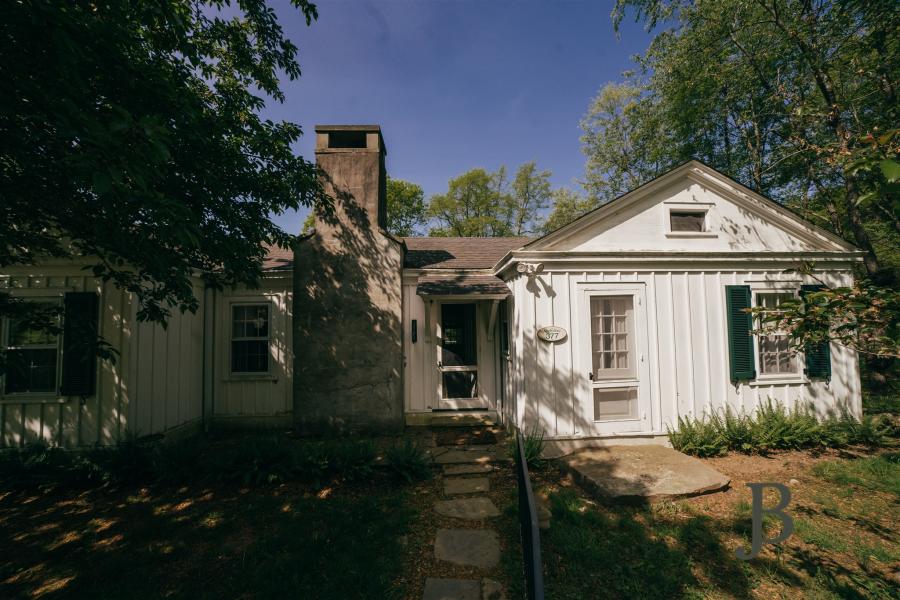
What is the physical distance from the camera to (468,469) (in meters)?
5.51

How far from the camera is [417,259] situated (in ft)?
28.5

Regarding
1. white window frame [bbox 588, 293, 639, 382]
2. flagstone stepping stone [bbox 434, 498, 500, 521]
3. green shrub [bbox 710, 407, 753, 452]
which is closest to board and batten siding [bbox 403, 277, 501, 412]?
white window frame [bbox 588, 293, 639, 382]

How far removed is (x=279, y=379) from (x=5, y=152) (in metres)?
5.68

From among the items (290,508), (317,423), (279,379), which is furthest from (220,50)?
(290,508)

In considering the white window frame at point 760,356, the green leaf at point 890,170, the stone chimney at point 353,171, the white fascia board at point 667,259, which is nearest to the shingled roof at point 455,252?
the stone chimney at point 353,171

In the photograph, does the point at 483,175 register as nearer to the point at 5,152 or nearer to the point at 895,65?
the point at 895,65

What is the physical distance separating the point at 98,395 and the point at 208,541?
403cm

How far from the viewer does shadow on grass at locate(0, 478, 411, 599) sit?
10.7 ft

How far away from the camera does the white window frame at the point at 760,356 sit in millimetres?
6656

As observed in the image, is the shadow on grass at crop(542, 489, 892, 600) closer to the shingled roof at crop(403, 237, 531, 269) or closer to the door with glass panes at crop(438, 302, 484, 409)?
the door with glass panes at crop(438, 302, 484, 409)

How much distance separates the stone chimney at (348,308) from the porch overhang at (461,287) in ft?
2.37

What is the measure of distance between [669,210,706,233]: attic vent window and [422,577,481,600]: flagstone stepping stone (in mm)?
7034

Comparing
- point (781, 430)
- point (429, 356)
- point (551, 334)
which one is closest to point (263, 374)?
point (429, 356)

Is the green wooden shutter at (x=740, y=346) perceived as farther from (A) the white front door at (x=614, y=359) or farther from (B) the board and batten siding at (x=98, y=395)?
(B) the board and batten siding at (x=98, y=395)
